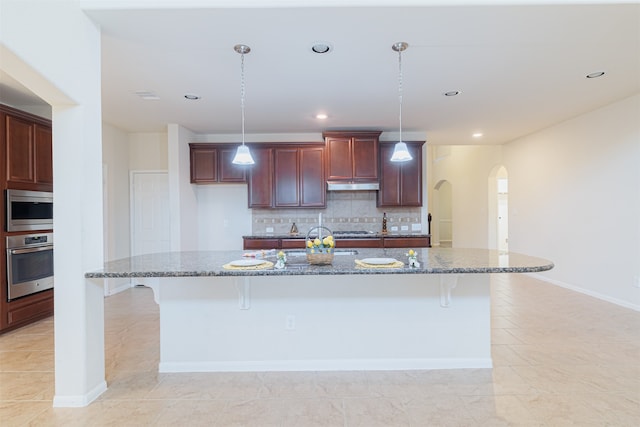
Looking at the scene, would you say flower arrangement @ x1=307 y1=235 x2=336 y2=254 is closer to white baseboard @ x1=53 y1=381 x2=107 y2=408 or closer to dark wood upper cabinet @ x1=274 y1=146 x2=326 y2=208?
white baseboard @ x1=53 y1=381 x2=107 y2=408

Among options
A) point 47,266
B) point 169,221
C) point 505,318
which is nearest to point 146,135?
point 169,221

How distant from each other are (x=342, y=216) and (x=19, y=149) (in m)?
4.15

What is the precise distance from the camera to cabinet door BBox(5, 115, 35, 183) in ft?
11.2

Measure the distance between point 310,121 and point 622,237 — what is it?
422cm

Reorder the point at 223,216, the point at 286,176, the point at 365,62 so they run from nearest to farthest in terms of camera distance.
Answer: the point at 365,62, the point at 286,176, the point at 223,216

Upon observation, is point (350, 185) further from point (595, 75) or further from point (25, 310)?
point (25, 310)

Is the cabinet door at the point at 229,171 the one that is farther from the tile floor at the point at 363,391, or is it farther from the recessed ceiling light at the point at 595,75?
the recessed ceiling light at the point at 595,75

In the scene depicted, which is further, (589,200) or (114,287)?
(114,287)

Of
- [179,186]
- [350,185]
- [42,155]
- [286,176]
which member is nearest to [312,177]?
[286,176]

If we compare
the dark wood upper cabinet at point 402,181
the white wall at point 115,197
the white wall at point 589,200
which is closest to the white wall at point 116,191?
the white wall at point 115,197

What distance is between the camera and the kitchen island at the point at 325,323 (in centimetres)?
260

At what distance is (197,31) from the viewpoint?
2.37 m

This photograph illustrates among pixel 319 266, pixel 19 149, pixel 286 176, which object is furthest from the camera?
pixel 286 176

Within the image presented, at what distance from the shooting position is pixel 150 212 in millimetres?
5480
